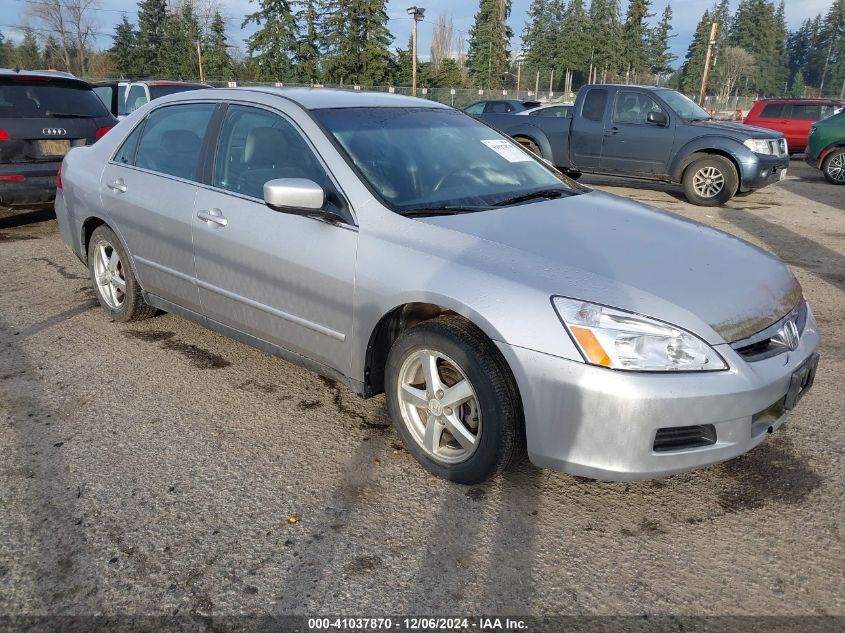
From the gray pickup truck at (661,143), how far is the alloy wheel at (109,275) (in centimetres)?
804

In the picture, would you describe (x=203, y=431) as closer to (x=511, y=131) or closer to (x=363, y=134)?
(x=363, y=134)

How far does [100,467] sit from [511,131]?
1103cm

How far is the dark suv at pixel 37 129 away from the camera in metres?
7.11

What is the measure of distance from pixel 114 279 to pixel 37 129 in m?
3.51

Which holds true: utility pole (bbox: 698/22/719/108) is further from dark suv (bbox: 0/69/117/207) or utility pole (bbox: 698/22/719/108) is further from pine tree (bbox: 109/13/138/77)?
pine tree (bbox: 109/13/138/77)

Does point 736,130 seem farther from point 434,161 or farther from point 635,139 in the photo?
point 434,161

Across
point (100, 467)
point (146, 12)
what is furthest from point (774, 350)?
point (146, 12)

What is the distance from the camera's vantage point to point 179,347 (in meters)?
4.56

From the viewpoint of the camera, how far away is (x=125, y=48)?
63.4m

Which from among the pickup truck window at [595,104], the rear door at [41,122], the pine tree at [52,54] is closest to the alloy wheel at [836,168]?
the pickup truck window at [595,104]

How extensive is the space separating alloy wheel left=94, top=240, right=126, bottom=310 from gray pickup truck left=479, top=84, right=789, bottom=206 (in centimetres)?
804

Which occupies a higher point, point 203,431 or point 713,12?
point 713,12

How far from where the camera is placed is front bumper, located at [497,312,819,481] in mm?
2453

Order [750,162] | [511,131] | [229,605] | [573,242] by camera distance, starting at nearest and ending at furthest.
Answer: [229,605], [573,242], [750,162], [511,131]
